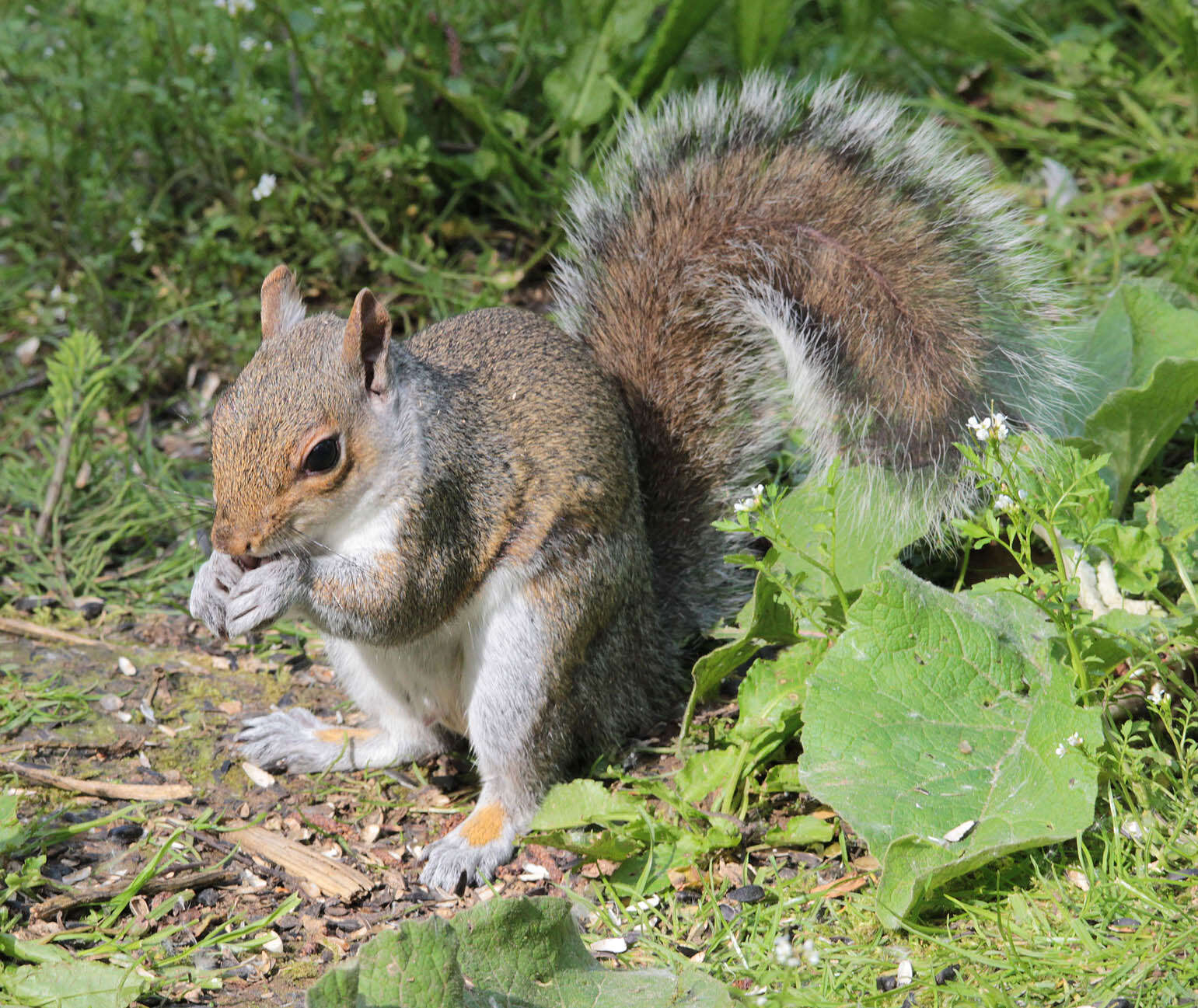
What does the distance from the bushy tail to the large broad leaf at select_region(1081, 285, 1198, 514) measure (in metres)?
0.11

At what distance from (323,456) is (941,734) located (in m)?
0.95

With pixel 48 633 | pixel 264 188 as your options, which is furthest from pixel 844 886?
pixel 264 188

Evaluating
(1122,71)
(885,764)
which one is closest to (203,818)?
(885,764)

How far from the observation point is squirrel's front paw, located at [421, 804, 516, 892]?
206 cm

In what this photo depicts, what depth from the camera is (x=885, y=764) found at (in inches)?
71.6

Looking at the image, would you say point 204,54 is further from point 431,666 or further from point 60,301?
point 431,666

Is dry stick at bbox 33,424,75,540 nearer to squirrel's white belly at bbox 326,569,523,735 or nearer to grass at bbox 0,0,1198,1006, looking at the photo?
grass at bbox 0,0,1198,1006

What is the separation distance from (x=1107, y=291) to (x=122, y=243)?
231cm

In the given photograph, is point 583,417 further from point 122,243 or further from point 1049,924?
point 122,243

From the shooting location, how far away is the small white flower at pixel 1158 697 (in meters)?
1.80

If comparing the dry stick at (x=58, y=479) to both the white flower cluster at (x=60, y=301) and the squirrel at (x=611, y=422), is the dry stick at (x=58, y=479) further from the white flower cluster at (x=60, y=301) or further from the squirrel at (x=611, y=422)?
the squirrel at (x=611, y=422)

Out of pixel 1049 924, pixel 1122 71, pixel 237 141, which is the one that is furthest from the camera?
pixel 1122 71

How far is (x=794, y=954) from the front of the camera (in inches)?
70.0

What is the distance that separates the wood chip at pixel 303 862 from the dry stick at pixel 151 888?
0.21ft
